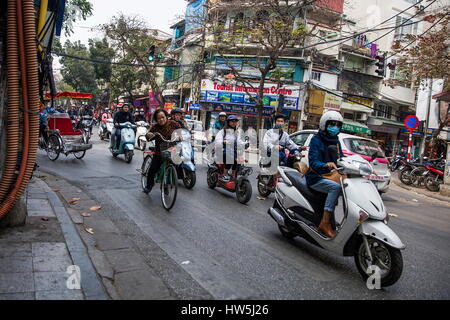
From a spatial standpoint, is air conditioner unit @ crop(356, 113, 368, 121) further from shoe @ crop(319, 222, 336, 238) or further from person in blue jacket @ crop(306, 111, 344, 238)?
shoe @ crop(319, 222, 336, 238)

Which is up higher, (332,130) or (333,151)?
(332,130)

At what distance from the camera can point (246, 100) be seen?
29.6 m

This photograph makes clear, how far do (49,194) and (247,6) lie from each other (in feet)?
63.8

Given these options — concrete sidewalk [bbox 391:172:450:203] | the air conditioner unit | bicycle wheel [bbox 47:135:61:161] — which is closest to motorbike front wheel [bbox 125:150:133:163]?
bicycle wheel [bbox 47:135:61:161]

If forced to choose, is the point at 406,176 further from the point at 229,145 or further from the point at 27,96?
the point at 27,96

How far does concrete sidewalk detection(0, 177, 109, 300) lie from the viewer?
301cm

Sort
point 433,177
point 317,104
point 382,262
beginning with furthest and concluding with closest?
1. point 317,104
2. point 433,177
3. point 382,262

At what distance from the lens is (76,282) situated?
126 inches

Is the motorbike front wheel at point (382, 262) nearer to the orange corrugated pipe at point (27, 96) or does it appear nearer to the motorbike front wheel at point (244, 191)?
the motorbike front wheel at point (244, 191)

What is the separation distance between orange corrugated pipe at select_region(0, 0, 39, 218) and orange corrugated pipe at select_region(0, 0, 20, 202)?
0.18 ft

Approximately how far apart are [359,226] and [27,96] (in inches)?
149

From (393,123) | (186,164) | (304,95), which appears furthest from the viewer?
(393,123)

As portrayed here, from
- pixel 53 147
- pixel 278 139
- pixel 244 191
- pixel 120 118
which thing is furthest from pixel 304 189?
pixel 53 147
